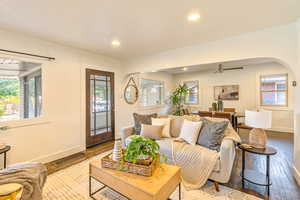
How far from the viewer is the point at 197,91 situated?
670cm

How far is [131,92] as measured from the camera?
15.7ft

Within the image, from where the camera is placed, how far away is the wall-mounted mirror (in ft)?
15.2

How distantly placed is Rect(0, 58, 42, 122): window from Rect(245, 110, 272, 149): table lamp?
3.83m

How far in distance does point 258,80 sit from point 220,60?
3.64 metres

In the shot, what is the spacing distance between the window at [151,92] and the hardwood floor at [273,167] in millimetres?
2189

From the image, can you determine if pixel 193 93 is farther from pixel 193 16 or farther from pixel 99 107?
pixel 193 16

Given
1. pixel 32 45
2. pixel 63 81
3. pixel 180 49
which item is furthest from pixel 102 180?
pixel 180 49

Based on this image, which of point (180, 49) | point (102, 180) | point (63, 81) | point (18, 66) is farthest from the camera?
point (180, 49)

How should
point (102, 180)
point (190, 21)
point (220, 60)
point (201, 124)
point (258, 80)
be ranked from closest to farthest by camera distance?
point (102, 180)
point (190, 21)
point (201, 124)
point (220, 60)
point (258, 80)

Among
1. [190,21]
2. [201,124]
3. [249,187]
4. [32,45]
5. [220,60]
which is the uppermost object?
[190,21]

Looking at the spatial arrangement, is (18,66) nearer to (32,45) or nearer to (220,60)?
(32,45)

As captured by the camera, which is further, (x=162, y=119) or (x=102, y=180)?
(x=162, y=119)

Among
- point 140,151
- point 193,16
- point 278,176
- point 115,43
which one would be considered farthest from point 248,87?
point 140,151

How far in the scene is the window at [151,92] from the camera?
17.8 feet
